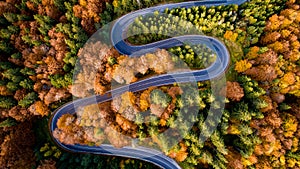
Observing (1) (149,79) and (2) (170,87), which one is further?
(1) (149,79)

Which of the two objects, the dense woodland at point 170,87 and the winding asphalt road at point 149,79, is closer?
the dense woodland at point 170,87

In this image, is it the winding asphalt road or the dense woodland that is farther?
the winding asphalt road

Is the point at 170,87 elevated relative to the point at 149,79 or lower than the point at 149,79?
lower

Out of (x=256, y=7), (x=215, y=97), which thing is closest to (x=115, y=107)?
(x=215, y=97)
